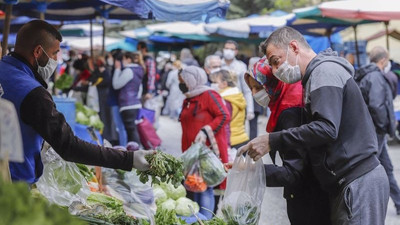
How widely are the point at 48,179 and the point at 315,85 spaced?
2.20m

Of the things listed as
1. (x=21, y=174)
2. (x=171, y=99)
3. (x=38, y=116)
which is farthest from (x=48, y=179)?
(x=171, y=99)

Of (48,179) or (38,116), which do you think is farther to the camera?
(48,179)

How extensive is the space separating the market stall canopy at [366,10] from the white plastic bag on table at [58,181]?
6407 mm

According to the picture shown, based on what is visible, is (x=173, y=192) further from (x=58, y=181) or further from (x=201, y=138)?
(x=58, y=181)

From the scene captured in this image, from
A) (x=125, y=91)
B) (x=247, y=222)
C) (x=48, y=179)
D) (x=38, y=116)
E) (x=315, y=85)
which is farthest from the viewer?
(x=125, y=91)

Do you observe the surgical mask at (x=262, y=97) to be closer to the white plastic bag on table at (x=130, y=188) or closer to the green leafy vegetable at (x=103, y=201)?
the green leafy vegetable at (x=103, y=201)

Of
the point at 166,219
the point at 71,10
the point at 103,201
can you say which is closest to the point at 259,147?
the point at 166,219

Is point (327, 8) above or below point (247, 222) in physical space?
above

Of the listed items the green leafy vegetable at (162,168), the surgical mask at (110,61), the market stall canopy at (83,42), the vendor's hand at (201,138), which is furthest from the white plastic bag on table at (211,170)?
the market stall canopy at (83,42)

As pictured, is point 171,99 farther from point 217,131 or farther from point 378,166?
point 378,166

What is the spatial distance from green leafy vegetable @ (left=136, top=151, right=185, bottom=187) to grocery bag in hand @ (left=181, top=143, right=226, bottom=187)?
7.73ft

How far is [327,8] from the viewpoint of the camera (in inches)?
406

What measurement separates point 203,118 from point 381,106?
2.59 metres

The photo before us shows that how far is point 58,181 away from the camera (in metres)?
4.90
